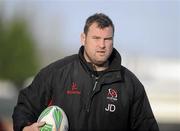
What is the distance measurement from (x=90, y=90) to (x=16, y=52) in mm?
57816

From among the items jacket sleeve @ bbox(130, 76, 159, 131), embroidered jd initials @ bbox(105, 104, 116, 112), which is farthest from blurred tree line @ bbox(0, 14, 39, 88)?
embroidered jd initials @ bbox(105, 104, 116, 112)

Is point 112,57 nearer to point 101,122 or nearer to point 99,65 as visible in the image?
point 99,65

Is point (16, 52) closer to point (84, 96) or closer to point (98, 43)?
point (84, 96)

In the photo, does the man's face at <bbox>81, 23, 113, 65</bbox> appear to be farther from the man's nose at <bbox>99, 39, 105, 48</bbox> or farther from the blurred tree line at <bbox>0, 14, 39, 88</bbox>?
the blurred tree line at <bbox>0, 14, 39, 88</bbox>

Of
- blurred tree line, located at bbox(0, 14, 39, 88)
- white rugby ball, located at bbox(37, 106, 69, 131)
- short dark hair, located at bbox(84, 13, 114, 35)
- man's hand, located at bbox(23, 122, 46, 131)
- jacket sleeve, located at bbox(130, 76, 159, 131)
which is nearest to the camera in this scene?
man's hand, located at bbox(23, 122, 46, 131)

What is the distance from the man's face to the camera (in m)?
7.67

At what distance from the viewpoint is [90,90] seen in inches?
307

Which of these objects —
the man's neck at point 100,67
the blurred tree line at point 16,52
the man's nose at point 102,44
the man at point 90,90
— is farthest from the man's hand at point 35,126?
the blurred tree line at point 16,52

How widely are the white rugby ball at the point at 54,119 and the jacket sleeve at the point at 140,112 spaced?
759 mm

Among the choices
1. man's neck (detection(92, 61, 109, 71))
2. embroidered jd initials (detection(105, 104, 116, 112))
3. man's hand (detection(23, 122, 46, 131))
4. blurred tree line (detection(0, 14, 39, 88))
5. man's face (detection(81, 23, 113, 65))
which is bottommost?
blurred tree line (detection(0, 14, 39, 88))

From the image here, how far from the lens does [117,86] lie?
25.9 feet

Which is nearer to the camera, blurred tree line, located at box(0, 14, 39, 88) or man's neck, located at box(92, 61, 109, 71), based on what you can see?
man's neck, located at box(92, 61, 109, 71)

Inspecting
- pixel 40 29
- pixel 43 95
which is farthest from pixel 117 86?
pixel 40 29

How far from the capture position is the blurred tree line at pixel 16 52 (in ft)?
209
